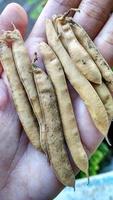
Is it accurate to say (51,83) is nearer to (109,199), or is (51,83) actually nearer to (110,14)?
(110,14)

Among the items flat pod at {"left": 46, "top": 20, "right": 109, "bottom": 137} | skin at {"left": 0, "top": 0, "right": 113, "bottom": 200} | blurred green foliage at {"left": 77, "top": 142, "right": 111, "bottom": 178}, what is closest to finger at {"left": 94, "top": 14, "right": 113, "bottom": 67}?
skin at {"left": 0, "top": 0, "right": 113, "bottom": 200}

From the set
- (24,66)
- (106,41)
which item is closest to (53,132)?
(24,66)

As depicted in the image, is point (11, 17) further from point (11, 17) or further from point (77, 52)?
point (77, 52)

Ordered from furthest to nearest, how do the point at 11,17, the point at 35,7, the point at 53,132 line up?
the point at 35,7 → the point at 11,17 → the point at 53,132

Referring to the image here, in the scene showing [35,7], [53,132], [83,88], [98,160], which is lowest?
[98,160]

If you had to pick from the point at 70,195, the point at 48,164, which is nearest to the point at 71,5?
the point at 48,164

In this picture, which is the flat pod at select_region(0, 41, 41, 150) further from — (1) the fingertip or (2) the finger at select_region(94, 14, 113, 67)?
(2) the finger at select_region(94, 14, 113, 67)

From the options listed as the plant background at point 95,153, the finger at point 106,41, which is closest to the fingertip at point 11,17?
the finger at point 106,41
